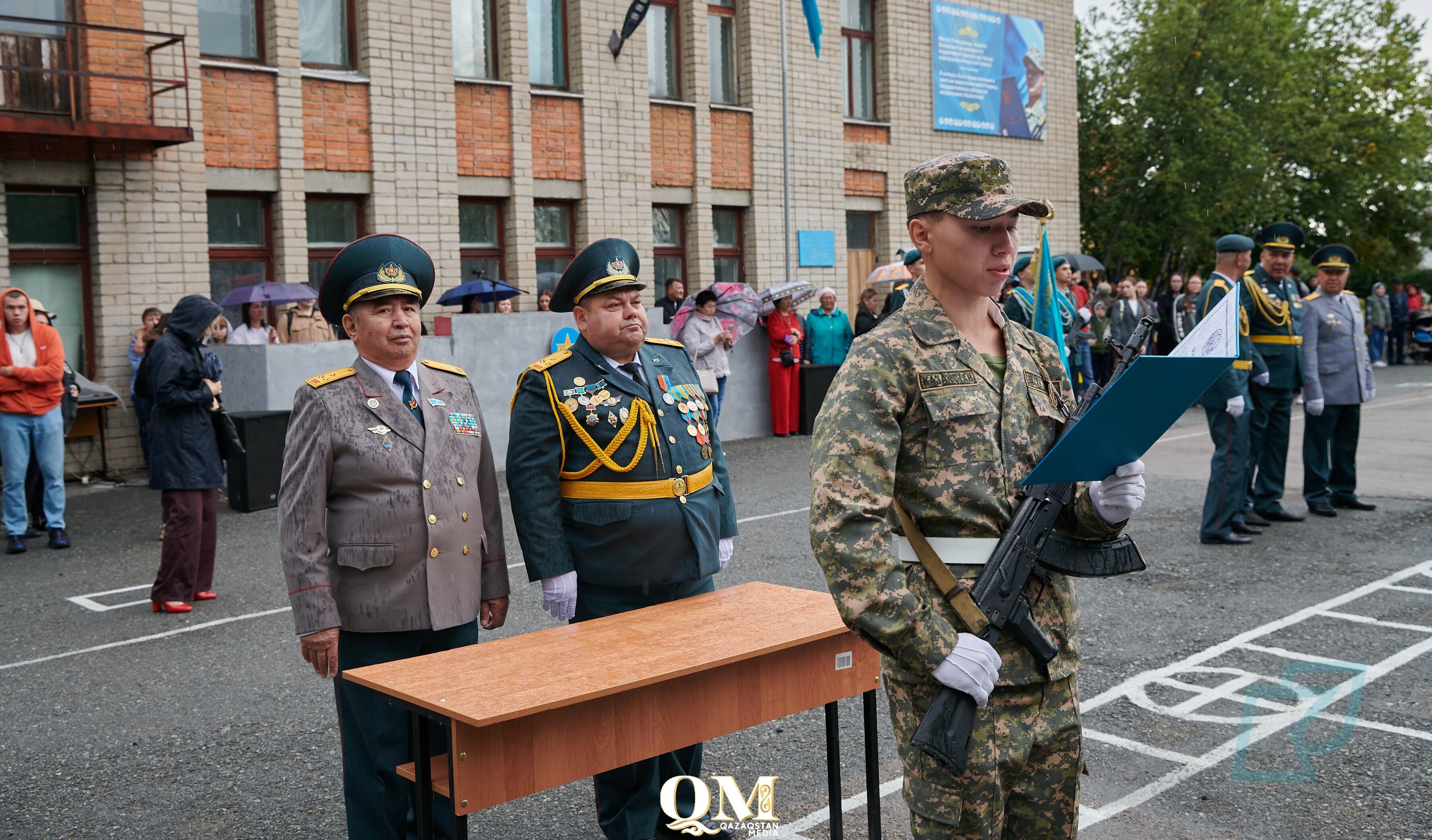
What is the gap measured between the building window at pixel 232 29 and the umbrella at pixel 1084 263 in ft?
39.5

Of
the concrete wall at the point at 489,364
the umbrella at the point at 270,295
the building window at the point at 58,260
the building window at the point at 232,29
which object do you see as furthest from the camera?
the building window at the point at 232,29

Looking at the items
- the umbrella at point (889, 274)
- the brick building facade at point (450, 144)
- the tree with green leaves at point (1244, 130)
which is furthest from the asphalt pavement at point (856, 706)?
the tree with green leaves at point (1244, 130)

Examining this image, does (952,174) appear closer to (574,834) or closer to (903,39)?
(574,834)

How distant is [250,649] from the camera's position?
698cm

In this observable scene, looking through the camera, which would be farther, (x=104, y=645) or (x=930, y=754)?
(x=104, y=645)

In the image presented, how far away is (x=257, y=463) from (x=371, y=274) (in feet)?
28.2

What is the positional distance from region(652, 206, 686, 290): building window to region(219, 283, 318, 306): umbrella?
6.38 metres

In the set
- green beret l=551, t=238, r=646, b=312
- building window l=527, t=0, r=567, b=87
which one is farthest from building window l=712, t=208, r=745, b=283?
green beret l=551, t=238, r=646, b=312

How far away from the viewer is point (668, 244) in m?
20.2

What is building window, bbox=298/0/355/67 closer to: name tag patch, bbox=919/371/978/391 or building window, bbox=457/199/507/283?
building window, bbox=457/199/507/283

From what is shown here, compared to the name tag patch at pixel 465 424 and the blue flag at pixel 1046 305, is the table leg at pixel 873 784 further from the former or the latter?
the blue flag at pixel 1046 305

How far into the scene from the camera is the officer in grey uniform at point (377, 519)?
3779mm

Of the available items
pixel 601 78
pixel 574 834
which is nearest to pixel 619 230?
pixel 601 78

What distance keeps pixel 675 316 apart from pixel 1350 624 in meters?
11.3
